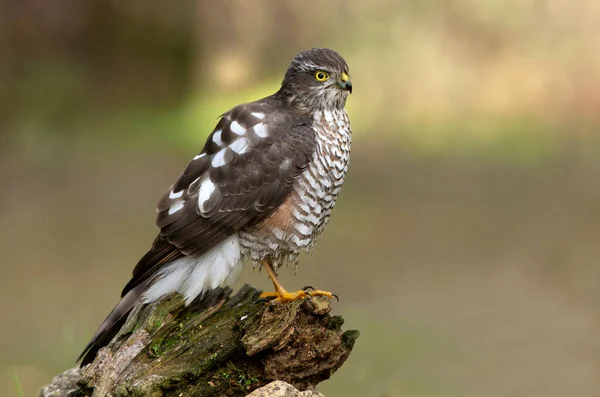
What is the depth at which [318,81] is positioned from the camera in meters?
3.45

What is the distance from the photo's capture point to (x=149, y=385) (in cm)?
302

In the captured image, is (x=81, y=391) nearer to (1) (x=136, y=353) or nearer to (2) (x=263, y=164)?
(1) (x=136, y=353)

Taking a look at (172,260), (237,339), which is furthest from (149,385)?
(172,260)

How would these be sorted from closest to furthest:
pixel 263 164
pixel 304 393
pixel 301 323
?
1. pixel 304 393
2. pixel 301 323
3. pixel 263 164

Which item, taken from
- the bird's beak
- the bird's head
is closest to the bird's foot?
the bird's head

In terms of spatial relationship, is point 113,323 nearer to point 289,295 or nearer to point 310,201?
point 289,295

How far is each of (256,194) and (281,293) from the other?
527 mm

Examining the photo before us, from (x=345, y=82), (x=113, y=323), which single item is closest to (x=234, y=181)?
(x=345, y=82)

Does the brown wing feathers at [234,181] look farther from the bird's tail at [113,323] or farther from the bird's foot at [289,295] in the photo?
the bird's foot at [289,295]

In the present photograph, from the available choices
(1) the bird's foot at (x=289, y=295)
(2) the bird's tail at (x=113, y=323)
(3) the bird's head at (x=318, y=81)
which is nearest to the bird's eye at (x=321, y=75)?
(3) the bird's head at (x=318, y=81)

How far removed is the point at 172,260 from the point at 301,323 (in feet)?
2.59

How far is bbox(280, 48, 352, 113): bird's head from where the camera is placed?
344 cm

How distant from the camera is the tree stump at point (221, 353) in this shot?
10.1 feet

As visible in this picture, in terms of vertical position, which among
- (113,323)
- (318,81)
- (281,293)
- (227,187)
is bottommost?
(113,323)
